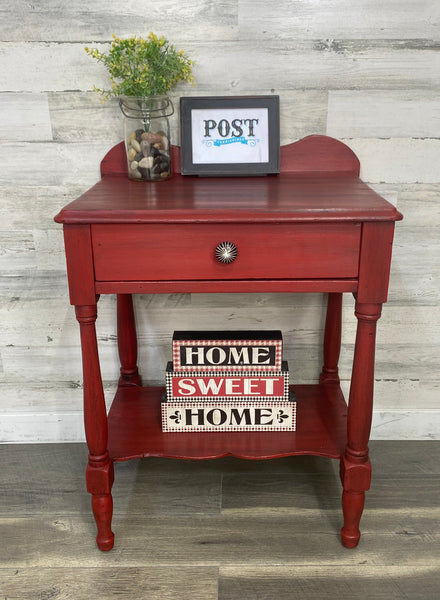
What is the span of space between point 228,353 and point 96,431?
1.22 ft

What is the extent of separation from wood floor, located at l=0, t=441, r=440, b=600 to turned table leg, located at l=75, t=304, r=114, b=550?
9cm

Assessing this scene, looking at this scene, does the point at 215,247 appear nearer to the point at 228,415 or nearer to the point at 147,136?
the point at 147,136

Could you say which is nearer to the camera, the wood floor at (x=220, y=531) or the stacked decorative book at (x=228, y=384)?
the wood floor at (x=220, y=531)

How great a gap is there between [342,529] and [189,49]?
1251mm

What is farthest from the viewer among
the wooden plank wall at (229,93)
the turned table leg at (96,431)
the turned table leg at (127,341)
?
the turned table leg at (127,341)

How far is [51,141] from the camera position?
5.39ft

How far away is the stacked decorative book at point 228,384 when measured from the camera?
5.01ft

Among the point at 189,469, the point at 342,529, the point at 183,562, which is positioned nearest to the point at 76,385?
the point at 189,469

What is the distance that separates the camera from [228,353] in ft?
5.02

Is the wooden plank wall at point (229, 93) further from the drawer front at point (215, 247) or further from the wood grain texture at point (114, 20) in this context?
the drawer front at point (215, 247)

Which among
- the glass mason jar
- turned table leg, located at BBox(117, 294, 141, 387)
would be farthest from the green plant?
turned table leg, located at BBox(117, 294, 141, 387)

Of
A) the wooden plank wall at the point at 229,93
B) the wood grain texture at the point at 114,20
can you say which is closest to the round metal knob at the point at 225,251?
the wooden plank wall at the point at 229,93

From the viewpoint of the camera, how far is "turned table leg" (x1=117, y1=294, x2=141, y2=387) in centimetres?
172

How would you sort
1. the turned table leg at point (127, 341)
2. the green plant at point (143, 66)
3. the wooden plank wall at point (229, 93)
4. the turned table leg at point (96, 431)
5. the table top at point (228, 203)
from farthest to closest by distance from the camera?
the turned table leg at point (127, 341)
the wooden plank wall at point (229, 93)
the green plant at point (143, 66)
the turned table leg at point (96, 431)
the table top at point (228, 203)
